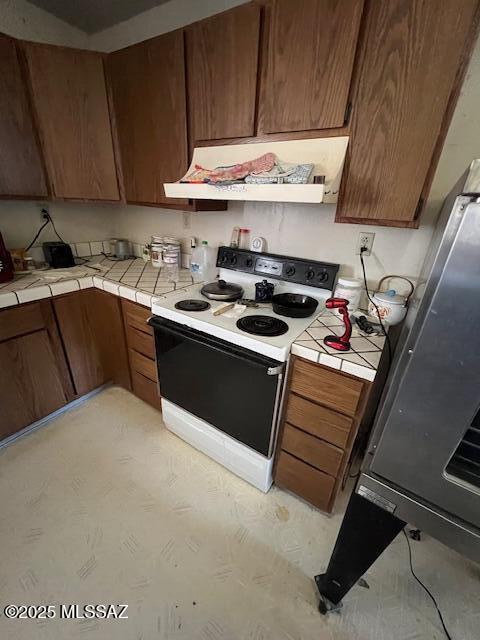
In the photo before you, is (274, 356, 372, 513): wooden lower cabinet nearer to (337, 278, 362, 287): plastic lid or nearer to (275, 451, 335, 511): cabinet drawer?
(275, 451, 335, 511): cabinet drawer

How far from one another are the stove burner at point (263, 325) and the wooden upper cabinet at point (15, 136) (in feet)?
4.89

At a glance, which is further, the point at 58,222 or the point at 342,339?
the point at 58,222

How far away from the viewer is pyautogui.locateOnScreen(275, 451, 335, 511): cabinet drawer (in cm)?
118

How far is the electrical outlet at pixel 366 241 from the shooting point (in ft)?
4.18

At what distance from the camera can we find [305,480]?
4.02ft

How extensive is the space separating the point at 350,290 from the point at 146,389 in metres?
1.40

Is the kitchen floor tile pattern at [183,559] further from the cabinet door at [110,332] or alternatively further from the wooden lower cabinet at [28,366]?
the cabinet door at [110,332]

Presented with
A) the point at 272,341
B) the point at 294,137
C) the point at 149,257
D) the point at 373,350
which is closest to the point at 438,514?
the point at 373,350

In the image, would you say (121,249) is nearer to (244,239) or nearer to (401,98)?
(244,239)

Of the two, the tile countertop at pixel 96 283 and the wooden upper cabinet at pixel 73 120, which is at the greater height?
the wooden upper cabinet at pixel 73 120

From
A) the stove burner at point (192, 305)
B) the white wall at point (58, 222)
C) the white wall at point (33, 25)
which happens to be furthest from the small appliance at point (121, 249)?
the white wall at point (33, 25)

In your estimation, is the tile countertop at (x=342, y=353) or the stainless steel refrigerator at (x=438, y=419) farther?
the tile countertop at (x=342, y=353)

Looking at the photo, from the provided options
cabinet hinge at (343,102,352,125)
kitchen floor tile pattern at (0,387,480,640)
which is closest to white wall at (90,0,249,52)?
cabinet hinge at (343,102,352,125)

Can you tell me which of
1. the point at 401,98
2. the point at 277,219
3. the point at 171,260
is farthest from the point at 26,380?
the point at 401,98
